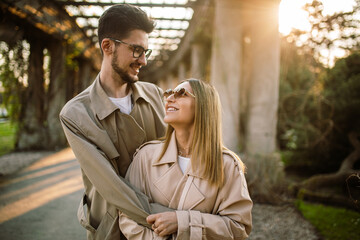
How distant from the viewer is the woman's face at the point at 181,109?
7.27ft

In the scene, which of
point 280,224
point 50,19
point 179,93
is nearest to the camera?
point 179,93

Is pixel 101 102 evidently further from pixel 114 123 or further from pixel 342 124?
pixel 342 124

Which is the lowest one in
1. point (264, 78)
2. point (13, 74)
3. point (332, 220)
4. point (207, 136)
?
point (332, 220)

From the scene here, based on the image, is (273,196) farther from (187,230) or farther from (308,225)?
(187,230)

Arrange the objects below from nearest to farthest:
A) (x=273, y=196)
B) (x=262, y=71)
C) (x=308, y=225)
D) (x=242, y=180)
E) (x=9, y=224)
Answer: (x=242, y=180)
(x=9, y=224)
(x=308, y=225)
(x=273, y=196)
(x=262, y=71)

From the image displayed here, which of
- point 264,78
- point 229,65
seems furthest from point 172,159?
point 229,65

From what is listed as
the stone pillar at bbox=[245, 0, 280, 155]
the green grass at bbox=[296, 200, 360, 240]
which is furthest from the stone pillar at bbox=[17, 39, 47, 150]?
the green grass at bbox=[296, 200, 360, 240]

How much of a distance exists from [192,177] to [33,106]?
9.13 meters

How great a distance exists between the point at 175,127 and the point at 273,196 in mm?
3813

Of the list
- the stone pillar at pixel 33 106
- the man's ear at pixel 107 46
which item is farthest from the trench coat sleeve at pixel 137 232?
the stone pillar at pixel 33 106

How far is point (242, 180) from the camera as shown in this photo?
82.7 inches

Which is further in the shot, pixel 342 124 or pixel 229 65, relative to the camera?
pixel 342 124

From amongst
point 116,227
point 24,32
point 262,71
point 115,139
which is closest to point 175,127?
point 115,139

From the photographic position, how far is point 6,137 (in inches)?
458
